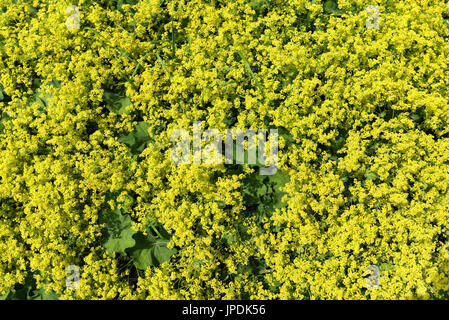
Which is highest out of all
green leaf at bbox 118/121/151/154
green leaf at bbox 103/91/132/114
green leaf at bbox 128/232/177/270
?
green leaf at bbox 103/91/132/114

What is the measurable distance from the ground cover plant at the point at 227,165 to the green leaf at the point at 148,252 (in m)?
0.02

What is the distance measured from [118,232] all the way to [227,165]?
5.73 ft

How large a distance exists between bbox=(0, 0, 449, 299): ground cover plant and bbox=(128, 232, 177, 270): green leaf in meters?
0.02

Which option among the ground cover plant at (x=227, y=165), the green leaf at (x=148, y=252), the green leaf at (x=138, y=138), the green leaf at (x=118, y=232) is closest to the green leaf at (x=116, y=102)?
the ground cover plant at (x=227, y=165)

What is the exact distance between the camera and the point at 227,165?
14.6ft

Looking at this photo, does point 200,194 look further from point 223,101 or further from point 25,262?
point 25,262

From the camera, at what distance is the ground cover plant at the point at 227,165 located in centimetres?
401

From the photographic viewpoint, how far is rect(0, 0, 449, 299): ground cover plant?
4.01 metres

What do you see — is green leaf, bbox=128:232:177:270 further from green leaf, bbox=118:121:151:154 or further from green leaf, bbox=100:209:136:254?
green leaf, bbox=118:121:151:154

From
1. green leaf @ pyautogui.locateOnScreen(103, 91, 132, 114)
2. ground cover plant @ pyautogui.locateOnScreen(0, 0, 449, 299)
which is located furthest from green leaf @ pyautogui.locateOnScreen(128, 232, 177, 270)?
green leaf @ pyautogui.locateOnScreen(103, 91, 132, 114)

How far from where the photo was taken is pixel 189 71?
487cm

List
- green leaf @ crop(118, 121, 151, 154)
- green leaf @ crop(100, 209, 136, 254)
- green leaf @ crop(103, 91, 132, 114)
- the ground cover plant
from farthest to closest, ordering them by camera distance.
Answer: green leaf @ crop(103, 91, 132, 114) < green leaf @ crop(118, 121, 151, 154) < green leaf @ crop(100, 209, 136, 254) < the ground cover plant

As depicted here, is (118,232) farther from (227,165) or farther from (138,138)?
(227,165)
